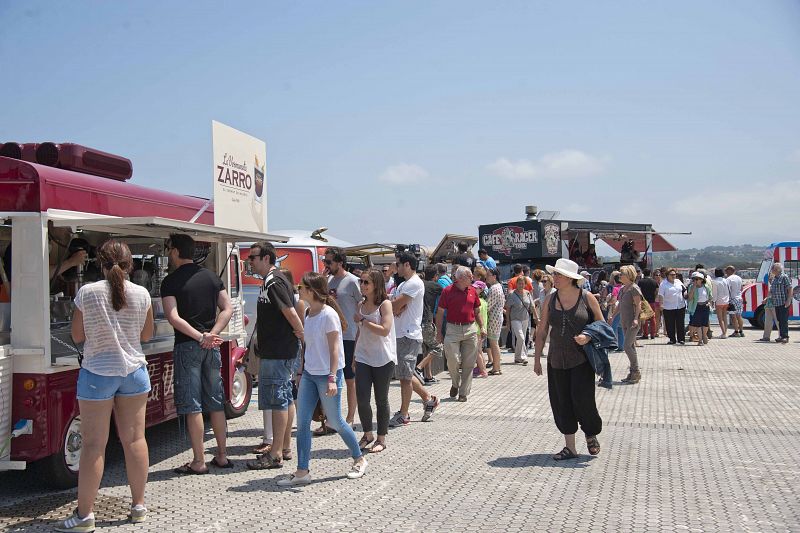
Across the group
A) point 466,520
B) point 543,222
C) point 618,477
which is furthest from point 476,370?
point 543,222

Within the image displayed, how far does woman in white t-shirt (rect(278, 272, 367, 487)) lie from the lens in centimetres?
590

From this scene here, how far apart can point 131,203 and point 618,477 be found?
188 inches

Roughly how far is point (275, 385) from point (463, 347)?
3.46 meters

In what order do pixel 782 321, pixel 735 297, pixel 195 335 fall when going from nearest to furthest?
1. pixel 195 335
2. pixel 782 321
3. pixel 735 297

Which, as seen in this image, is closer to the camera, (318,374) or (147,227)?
(318,374)

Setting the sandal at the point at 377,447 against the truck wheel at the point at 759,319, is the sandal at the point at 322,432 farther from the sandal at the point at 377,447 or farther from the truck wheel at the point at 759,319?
the truck wheel at the point at 759,319

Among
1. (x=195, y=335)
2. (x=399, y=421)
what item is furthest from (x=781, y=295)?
(x=195, y=335)

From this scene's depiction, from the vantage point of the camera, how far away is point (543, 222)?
2186 centimetres

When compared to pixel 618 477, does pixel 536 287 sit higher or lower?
higher

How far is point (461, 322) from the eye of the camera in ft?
30.4

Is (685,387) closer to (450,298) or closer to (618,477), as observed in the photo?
(450,298)

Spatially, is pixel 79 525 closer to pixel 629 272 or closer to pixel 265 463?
pixel 265 463

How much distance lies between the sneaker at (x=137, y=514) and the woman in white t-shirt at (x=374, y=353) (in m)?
2.24

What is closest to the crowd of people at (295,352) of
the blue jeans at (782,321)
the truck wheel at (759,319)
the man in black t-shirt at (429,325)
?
the man in black t-shirt at (429,325)
